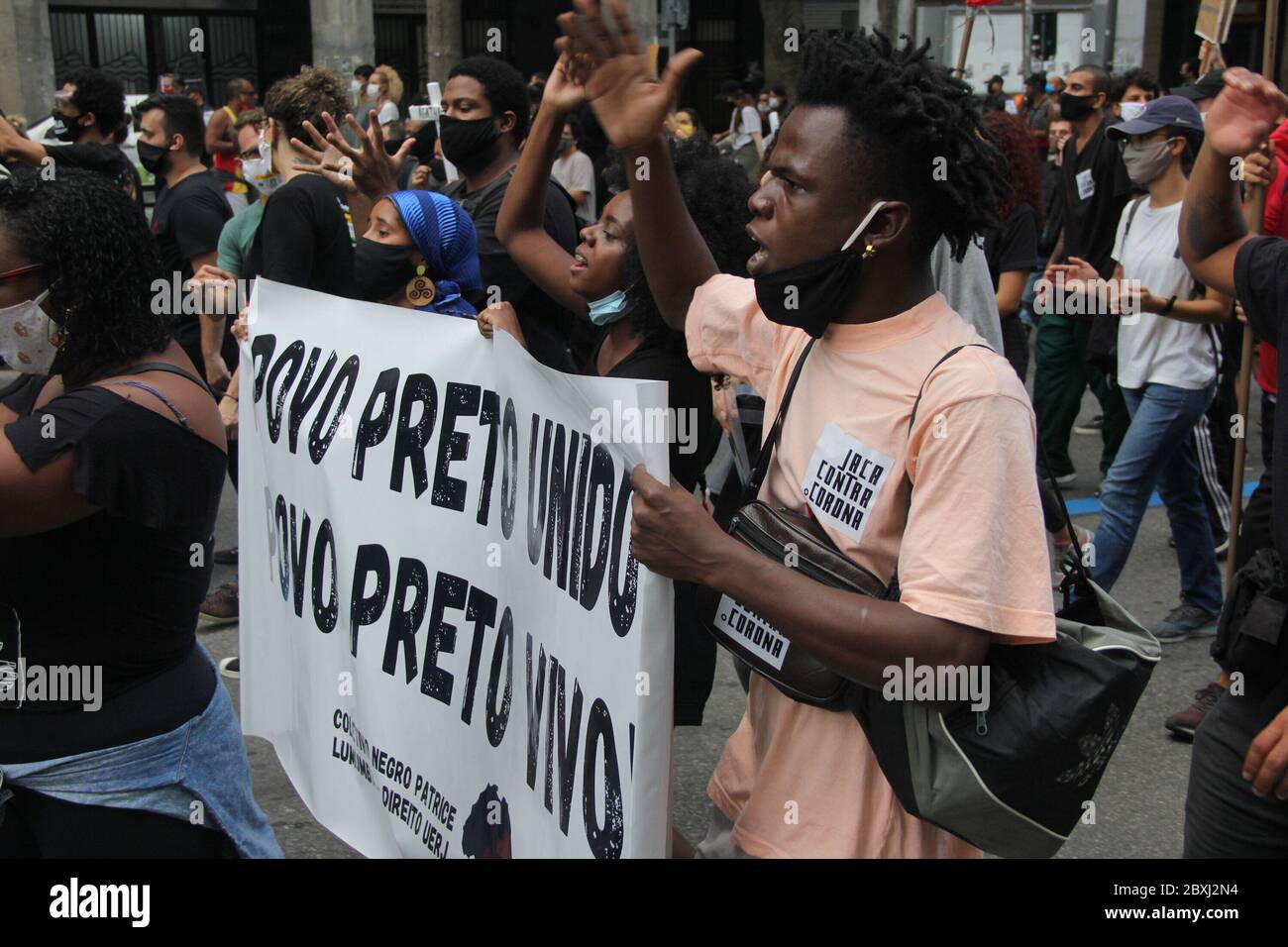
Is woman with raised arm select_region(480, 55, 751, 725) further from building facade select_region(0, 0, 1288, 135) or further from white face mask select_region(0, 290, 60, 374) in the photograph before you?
building facade select_region(0, 0, 1288, 135)

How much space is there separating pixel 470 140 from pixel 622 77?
10.1 ft

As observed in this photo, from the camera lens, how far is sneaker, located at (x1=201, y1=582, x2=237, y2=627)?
5.66 m

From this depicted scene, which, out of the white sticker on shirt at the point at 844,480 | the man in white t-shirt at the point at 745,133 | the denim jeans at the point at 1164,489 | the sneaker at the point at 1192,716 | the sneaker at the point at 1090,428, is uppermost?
the white sticker on shirt at the point at 844,480

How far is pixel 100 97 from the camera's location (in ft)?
23.6

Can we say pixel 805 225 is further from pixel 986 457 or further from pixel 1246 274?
pixel 1246 274

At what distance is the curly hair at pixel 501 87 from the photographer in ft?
17.3

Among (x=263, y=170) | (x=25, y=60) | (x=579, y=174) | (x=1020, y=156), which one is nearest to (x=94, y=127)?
(x=263, y=170)

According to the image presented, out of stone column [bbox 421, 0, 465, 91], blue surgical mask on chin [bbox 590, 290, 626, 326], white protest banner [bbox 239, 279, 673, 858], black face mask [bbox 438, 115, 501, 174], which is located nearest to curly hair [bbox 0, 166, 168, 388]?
white protest banner [bbox 239, 279, 673, 858]

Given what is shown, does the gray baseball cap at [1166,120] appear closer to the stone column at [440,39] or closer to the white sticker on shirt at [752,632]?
the white sticker on shirt at [752,632]

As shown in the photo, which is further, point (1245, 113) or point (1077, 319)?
point (1077, 319)

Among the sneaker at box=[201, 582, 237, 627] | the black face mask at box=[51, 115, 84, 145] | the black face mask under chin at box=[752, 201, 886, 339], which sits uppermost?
the black face mask under chin at box=[752, 201, 886, 339]

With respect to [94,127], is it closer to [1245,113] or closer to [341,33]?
[1245,113]

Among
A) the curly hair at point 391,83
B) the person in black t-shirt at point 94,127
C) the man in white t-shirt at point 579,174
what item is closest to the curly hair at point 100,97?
the person in black t-shirt at point 94,127

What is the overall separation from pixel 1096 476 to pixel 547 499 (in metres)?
6.13
